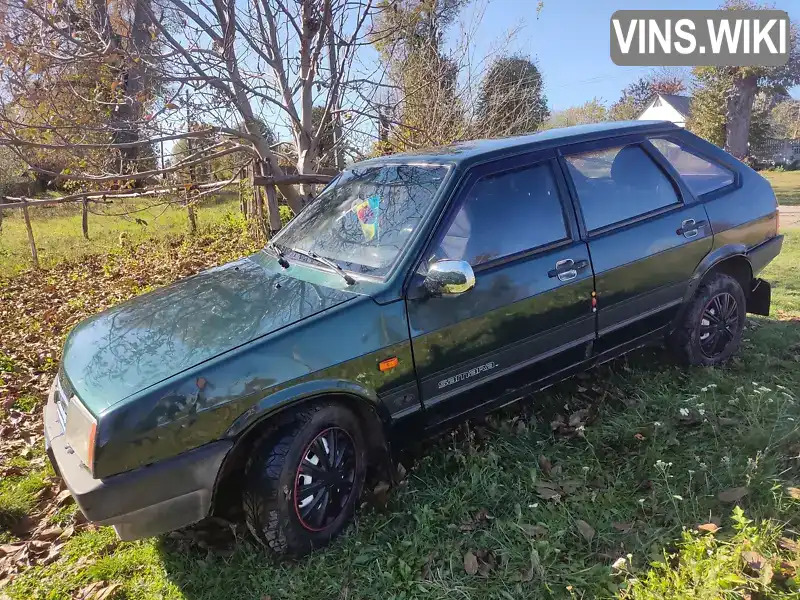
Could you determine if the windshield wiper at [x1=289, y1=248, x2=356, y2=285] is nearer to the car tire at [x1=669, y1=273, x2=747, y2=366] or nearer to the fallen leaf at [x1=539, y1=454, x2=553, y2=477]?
the fallen leaf at [x1=539, y1=454, x2=553, y2=477]

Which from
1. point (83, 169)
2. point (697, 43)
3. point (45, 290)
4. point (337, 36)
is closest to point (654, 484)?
point (337, 36)

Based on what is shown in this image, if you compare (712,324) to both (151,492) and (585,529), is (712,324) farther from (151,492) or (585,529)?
(151,492)

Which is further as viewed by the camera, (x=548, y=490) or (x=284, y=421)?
(x=548, y=490)

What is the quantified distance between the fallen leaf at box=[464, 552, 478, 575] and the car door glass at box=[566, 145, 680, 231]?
1.98m

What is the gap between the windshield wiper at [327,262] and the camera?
282 cm

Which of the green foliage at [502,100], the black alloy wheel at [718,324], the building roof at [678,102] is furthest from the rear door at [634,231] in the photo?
the building roof at [678,102]

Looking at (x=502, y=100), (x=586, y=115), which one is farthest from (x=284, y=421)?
(x=586, y=115)

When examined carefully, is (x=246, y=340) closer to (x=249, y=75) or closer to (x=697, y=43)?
(x=249, y=75)

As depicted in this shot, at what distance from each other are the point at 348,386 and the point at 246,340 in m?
0.51

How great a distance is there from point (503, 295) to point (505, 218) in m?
0.45

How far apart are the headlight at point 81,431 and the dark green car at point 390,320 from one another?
1cm

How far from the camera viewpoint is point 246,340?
8.05 feet

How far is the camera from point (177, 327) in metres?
2.71

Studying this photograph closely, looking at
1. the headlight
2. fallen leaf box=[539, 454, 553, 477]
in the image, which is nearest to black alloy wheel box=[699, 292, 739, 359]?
fallen leaf box=[539, 454, 553, 477]
